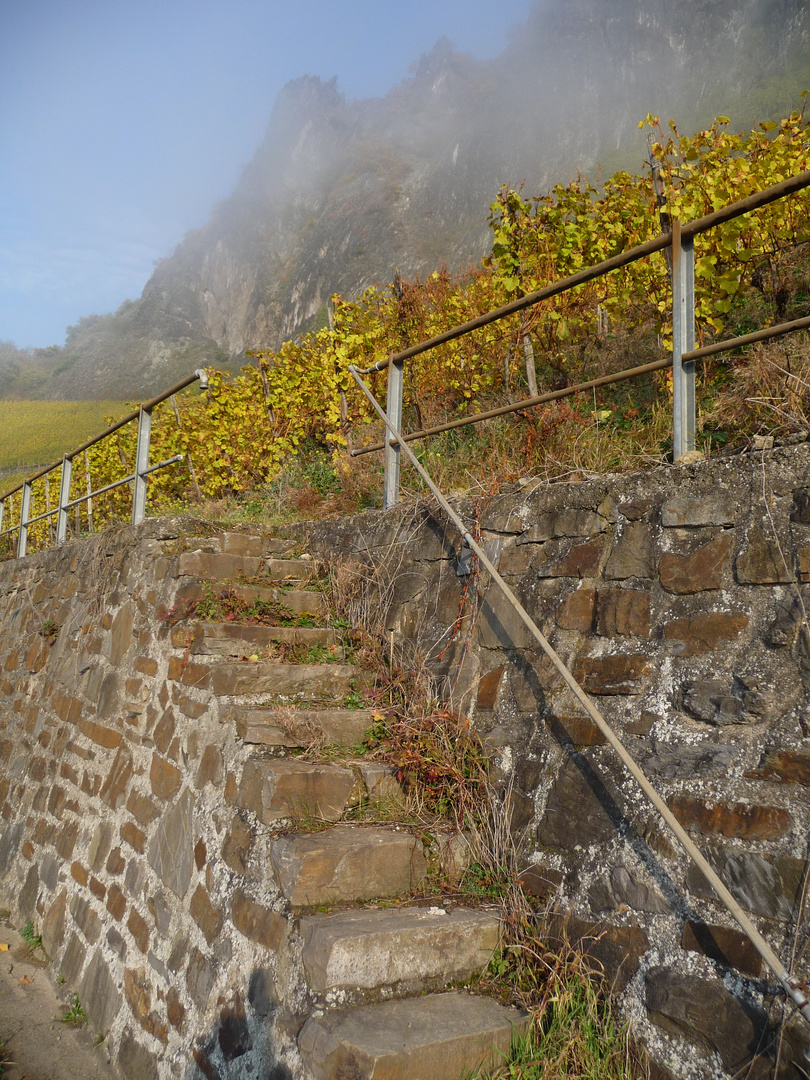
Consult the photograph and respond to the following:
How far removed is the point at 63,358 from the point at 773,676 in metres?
72.6

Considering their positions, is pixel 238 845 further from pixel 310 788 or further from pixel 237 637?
pixel 237 637

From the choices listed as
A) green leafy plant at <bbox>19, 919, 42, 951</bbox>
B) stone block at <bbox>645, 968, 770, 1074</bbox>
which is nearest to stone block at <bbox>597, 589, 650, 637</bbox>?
stone block at <bbox>645, 968, 770, 1074</bbox>

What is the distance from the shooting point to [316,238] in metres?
61.4

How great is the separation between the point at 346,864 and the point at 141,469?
3344mm

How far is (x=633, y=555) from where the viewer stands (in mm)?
2441

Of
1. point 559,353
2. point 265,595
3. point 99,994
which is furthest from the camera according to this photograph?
point 559,353

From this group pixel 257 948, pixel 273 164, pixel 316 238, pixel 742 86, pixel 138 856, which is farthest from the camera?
pixel 273 164

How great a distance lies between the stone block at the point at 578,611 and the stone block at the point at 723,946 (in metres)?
0.95

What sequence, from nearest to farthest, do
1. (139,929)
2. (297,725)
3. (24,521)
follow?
(297,725) < (139,929) < (24,521)

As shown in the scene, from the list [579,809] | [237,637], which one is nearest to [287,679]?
[237,637]

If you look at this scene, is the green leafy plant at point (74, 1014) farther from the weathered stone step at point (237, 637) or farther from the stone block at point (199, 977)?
the weathered stone step at point (237, 637)

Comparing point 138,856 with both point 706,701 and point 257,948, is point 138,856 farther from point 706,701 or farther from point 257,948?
point 706,701

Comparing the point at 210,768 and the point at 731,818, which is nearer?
the point at 731,818

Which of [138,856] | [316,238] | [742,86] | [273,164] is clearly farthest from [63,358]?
[138,856]
